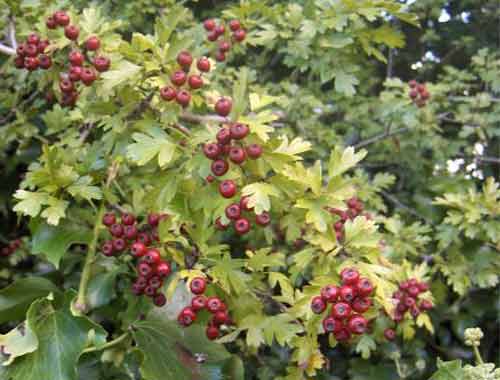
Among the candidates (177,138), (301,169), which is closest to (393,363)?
(301,169)

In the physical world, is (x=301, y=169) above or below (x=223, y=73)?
above

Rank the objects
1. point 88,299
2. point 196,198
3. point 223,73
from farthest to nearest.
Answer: point 223,73 → point 88,299 → point 196,198

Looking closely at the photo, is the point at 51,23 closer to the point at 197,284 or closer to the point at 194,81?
the point at 194,81

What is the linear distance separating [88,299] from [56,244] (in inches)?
9.9

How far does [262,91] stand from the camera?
286 centimetres

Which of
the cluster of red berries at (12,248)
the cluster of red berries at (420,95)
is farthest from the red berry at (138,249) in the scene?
the cluster of red berries at (420,95)

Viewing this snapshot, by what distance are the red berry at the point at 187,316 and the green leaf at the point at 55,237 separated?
1.50ft

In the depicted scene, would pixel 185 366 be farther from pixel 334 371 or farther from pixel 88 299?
pixel 334 371

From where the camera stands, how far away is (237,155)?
1710 millimetres

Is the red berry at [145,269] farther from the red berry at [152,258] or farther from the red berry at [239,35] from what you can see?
the red berry at [239,35]

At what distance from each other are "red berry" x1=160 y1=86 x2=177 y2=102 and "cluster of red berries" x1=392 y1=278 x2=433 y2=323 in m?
1.12

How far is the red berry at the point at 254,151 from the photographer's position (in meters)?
1.72

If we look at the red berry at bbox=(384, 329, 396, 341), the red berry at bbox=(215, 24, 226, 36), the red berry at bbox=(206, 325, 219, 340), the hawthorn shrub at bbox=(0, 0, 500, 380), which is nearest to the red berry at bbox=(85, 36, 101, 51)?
the hawthorn shrub at bbox=(0, 0, 500, 380)

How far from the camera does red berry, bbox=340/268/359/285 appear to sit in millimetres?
1718
